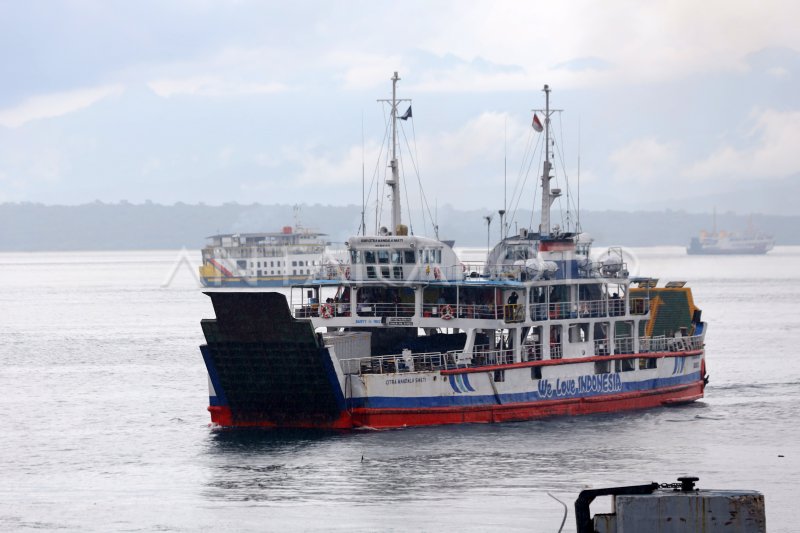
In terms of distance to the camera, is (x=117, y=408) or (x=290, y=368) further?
(x=117, y=408)

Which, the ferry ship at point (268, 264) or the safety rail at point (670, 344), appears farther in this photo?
the ferry ship at point (268, 264)

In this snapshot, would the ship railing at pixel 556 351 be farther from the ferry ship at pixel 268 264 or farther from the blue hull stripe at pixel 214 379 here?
the ferry ship at pixel 268 264

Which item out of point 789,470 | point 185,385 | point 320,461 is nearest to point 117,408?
point 185,385

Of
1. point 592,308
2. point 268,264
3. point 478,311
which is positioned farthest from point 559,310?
point 268,264

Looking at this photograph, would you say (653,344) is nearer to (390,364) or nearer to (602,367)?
(602,367)

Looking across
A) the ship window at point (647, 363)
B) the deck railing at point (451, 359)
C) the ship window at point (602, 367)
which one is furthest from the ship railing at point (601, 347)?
the ship window at point (647, 363)

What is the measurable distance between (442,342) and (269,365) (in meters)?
8.40

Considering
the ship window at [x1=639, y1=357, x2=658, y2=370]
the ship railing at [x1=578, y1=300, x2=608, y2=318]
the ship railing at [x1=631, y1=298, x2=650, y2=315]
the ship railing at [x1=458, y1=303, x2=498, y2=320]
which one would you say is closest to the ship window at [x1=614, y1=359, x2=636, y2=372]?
the ship window at [x1=639, y1=357, x2=658, y2=370]

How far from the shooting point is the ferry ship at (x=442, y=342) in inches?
1800

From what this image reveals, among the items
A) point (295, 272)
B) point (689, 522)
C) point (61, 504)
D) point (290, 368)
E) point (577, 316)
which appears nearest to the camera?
point (689, 522)

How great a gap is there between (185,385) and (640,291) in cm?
2169

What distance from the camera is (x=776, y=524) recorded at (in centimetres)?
3409

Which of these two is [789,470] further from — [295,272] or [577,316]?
[295,272]

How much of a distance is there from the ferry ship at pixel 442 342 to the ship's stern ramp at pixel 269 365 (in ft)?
0.15
